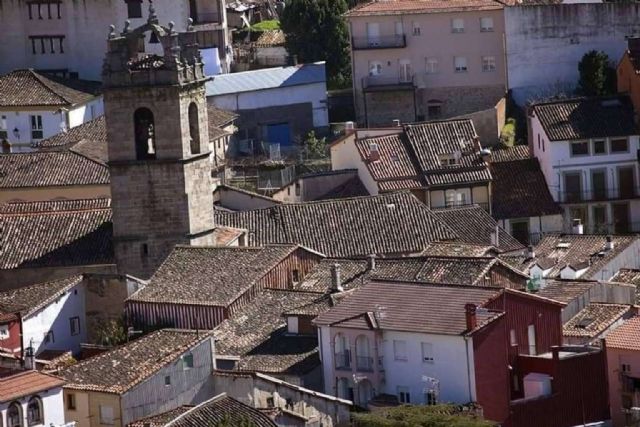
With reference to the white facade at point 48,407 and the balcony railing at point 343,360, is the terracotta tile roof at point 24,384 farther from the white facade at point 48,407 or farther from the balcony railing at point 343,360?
the balcony railing at point 343,360

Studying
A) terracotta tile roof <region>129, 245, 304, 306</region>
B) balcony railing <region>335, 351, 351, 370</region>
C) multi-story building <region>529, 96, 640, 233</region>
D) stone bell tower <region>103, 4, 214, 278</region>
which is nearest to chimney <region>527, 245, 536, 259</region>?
terracotta tile roof <region>129, 245, 304, 306</region>

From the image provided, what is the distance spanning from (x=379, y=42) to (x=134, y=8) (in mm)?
9313

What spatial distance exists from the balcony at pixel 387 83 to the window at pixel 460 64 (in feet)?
4.75

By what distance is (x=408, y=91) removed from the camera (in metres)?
96.6

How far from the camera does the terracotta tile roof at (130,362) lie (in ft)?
205

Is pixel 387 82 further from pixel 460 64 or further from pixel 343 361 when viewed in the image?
pixel 343 361

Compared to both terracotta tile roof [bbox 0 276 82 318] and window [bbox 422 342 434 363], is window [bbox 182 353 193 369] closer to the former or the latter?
window [bbox 422 342 434 363]

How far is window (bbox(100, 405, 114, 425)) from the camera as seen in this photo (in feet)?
203

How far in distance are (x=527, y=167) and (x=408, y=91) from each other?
32.4 ft

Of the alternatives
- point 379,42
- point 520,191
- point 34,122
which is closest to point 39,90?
point 34,122

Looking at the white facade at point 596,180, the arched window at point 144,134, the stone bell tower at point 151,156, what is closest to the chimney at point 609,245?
the white facade at point 596,180

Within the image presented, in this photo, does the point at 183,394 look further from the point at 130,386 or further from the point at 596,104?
the point at 596,104

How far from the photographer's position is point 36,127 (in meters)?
94.6

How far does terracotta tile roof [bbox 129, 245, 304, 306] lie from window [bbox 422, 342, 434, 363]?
6.97 metres
